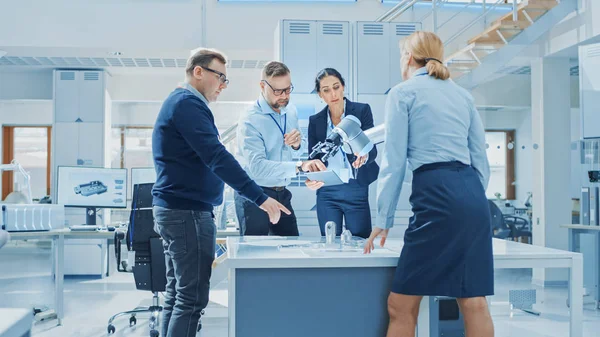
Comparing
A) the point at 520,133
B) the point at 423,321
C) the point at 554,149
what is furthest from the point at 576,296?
the point at 520,133

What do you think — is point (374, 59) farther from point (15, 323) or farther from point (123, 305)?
point (15, 323)

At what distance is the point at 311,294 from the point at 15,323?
1.21m

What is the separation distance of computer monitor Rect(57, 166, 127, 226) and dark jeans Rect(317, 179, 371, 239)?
9.53 ft

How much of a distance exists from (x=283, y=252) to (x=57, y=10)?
5.65 metres

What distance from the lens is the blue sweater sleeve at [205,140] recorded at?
2070 mm

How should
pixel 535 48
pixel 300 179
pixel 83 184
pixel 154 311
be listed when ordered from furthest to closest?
pixel 535 48
pixel 83 184
pixel 300 179
pixel 154 311

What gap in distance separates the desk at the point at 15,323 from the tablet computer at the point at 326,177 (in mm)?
1858

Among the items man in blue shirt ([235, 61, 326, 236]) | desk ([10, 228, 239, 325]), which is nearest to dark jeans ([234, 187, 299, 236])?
man in blue shirt ([235, 61, 326, 236])

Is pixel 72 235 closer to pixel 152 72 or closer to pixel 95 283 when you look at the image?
pixel 95 283

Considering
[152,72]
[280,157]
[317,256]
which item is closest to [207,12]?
[152,72]

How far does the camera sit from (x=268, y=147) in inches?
114

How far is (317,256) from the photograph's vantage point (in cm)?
181

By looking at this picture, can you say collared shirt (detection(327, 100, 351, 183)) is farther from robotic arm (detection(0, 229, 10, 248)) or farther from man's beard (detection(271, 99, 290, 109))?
robotic arm (detection(0, 229, 10, 248))

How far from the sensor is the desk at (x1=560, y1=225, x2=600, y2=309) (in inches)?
197
